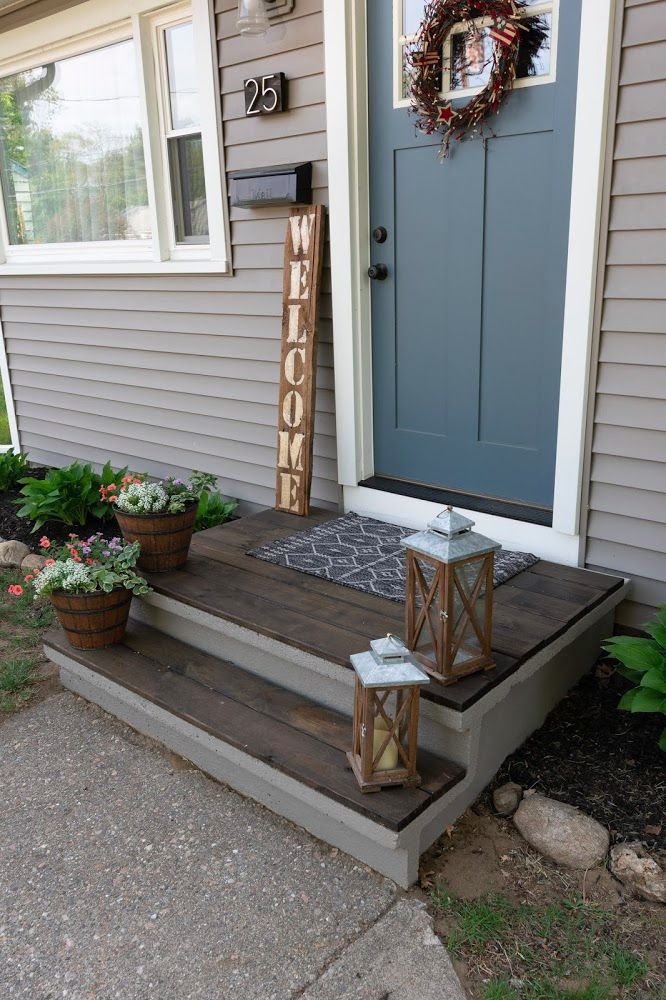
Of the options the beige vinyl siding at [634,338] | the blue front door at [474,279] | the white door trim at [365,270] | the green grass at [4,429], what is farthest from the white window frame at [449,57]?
the green grass at [4,429]

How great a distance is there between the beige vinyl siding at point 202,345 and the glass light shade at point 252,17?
0.14 meters

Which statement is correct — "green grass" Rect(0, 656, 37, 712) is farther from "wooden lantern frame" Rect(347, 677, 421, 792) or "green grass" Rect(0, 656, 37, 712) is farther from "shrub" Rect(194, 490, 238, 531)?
"wooden lantern frame" Rect(347, 677, 421, 792)

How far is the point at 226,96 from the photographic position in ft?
11.7

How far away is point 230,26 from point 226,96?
0.27 meters

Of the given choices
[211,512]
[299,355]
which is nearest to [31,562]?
[211,512]

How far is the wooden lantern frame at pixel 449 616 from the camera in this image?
2.07m

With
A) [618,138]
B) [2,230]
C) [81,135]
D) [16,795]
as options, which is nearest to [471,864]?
[16,795]

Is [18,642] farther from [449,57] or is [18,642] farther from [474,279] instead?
[449,57]

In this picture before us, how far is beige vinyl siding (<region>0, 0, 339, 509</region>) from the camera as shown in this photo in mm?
3361

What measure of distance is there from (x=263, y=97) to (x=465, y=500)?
187 cm

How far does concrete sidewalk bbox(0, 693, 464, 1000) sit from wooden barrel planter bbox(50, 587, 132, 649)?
1.42ft

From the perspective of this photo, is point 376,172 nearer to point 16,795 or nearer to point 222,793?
point 222,793

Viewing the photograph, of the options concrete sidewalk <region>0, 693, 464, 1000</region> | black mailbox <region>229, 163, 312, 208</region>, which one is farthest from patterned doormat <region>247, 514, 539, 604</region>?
black mailbox <region>229, 163, 312, 208</region>

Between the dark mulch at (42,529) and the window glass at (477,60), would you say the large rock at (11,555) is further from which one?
the window glass at (477,60)
